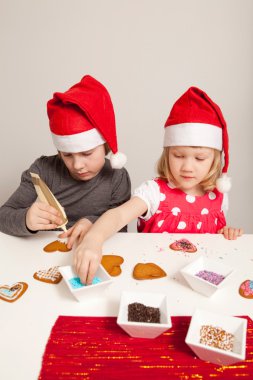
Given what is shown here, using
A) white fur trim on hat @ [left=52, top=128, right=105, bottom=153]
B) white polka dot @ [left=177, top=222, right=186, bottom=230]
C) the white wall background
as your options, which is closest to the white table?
white polka dot @ [left=177, top=222, right=186, bottom=230]

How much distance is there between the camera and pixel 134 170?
2.19 metres

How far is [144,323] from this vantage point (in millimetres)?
594

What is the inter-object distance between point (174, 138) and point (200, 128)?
0.10m

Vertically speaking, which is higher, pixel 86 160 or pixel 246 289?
pixel 86 160

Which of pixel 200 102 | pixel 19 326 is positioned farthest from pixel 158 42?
pixel 19 326

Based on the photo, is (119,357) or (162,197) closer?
(119,357)

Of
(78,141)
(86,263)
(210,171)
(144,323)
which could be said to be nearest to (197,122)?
(210,171)

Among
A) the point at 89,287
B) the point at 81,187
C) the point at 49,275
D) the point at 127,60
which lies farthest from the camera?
the point at 127,60

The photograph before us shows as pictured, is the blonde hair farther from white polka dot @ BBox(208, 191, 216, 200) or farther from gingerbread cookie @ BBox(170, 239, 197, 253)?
gingerbread cookie @ BBox(170, 239, 197, 253)

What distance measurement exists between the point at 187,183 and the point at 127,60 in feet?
3.54

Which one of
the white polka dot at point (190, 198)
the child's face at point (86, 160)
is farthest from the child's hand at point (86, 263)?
the white polka dot at point (190, 198)

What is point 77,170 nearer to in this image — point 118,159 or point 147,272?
point 118,159

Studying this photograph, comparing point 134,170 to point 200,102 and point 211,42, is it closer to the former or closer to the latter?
point 211,42

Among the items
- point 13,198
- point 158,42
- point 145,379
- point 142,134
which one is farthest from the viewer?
point 142,134
